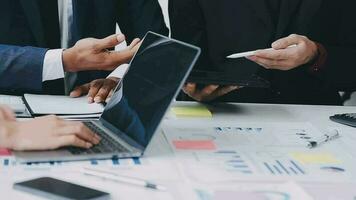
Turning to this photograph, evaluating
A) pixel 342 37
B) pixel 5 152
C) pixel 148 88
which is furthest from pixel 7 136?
pixel 342 37

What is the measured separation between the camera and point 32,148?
99cm

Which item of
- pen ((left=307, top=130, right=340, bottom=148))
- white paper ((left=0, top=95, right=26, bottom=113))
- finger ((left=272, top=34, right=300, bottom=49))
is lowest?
white paper ((left=0, top=95, right=26, bottom=113))

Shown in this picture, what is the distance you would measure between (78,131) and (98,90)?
17.3 inches

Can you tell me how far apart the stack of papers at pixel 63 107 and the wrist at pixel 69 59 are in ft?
0.30

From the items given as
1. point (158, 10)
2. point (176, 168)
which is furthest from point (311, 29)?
point (176, 168)

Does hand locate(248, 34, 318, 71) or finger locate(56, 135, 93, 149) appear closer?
finger locate(56, 135, 93, 149)

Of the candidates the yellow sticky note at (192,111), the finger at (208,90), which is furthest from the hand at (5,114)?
the finger at (208,90)

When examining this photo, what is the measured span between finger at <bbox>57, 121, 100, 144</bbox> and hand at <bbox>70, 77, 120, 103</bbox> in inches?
14.2

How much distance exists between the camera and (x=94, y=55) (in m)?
1.39

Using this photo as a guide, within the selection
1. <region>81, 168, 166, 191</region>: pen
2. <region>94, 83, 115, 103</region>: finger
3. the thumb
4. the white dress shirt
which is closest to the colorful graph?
<region>81, 168, 166, 191</region>: pen

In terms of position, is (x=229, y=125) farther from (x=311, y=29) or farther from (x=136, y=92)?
(x=311, y=29)

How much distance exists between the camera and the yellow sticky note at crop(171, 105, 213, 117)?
1.37 m

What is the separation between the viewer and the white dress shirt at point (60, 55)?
4.64 feet

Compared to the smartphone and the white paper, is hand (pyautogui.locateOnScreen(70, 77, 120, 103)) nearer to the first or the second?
the white paper
